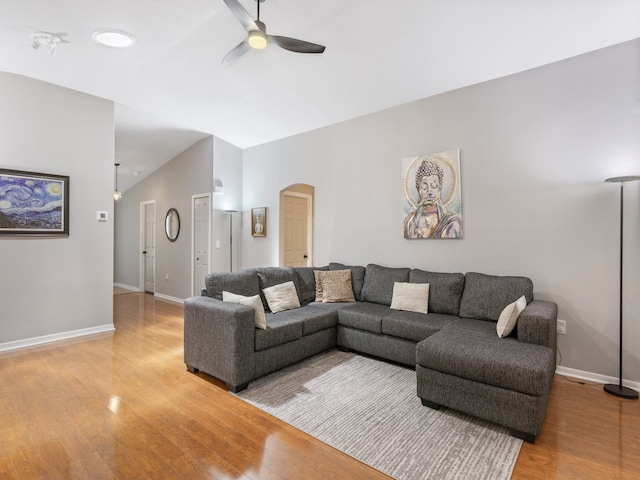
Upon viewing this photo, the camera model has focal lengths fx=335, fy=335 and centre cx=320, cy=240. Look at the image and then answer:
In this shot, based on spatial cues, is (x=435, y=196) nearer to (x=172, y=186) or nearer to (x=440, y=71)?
(x=440, y=71)

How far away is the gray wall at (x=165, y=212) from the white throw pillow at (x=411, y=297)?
3.86 metres

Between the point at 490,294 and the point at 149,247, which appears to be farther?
the point at 149,247

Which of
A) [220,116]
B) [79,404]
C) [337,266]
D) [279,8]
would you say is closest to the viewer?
[79,404]

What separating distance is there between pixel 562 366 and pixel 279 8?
408 centimetres

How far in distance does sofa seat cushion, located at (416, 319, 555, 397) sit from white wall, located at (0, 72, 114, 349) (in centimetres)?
428

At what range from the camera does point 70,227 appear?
4266 millimetres

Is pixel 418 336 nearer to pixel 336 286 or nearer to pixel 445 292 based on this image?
pixel 445 292

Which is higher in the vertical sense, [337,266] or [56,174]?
[56,174]

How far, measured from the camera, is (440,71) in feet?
11.2

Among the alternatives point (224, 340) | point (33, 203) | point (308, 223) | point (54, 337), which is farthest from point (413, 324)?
point (33, 203)

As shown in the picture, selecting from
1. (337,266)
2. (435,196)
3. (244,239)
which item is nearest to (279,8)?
(435,196)

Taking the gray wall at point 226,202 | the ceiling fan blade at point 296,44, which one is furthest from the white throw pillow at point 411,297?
the gray wall at point 226,202

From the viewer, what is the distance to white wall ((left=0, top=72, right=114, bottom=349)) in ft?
12.6

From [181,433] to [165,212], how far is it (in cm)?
572
